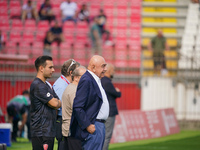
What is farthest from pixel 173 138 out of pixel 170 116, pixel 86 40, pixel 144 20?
pixel 144 20

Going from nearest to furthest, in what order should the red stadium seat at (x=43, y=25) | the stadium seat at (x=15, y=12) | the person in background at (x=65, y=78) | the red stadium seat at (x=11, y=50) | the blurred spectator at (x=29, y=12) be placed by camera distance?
1. the person in background at (x=65, y=78)
2. the red stadium seat at (x=11, y=50)
3. the red stadium seat at (x=43, y=25)
4. the blurred spectator at (x=29, y=12)
5. the stadium seat at (x=15, y=12)

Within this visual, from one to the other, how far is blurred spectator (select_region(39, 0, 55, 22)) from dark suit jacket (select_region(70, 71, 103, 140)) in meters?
14.8

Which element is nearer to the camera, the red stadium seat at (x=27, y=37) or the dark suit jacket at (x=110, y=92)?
the dark suit jacket at (x=110, y=92)

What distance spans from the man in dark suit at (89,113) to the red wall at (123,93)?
10297 millimetres

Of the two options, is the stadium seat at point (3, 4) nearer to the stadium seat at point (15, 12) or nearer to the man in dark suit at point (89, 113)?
the stadium seat at point (15, 12)

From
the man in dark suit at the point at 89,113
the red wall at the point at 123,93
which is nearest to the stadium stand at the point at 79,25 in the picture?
the red wall at the point at 123,93

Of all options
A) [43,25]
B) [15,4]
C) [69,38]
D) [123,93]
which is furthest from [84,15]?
[123,93]

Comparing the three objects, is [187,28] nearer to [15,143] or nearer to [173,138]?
[173,138]

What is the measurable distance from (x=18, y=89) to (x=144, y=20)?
26.5 feet

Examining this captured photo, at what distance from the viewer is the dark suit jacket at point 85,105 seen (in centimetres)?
560

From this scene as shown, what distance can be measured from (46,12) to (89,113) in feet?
50.1

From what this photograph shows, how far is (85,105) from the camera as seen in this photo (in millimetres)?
5719

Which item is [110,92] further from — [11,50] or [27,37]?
[27,37]

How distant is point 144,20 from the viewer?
71.0 feet
